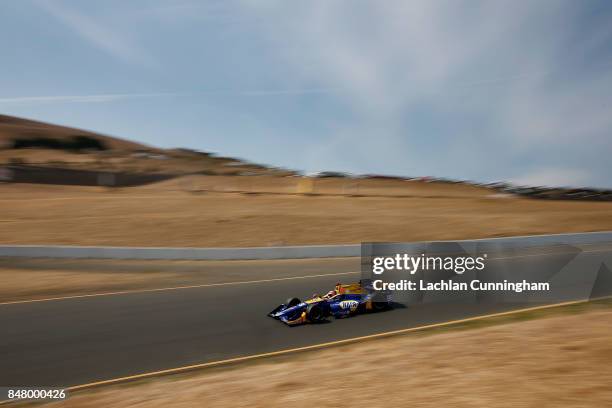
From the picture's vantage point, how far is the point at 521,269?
10875mm

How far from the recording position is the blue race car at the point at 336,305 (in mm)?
9844

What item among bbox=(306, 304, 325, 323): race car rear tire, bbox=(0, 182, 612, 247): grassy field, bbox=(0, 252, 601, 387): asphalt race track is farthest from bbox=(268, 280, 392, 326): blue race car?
bbox=(0, 182, 612, 247): grassy field

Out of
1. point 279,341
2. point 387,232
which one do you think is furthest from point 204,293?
point 387,232

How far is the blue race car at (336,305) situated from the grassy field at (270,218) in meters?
11.2

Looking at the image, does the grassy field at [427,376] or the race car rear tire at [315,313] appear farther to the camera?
the race car rear tire at [315,313]

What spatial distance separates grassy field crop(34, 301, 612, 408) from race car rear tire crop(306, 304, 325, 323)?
1.55 m

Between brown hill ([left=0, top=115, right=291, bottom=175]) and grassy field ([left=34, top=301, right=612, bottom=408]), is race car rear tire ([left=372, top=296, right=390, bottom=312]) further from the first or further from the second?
brown hill ([left=0, top=115, right=291, bottom=175])

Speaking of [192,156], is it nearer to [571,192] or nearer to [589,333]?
[571,192]

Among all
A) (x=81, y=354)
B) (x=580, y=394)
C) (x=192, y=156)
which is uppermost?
(x=192, y=156)

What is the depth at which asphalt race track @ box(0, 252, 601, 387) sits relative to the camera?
26.2 ft

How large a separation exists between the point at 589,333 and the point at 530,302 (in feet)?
11.2

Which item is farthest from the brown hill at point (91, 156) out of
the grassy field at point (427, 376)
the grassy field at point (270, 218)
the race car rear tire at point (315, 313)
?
the grassy field at point (427, 376)

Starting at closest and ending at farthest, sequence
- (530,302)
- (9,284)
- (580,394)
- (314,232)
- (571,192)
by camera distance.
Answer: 1. (580,394)
2. (530,302)
3. (9,284)
4. (314,232)
5. (571,192)

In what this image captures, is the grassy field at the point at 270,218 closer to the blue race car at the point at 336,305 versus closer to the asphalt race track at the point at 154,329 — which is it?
the asphalt race track at the point at 154,329
